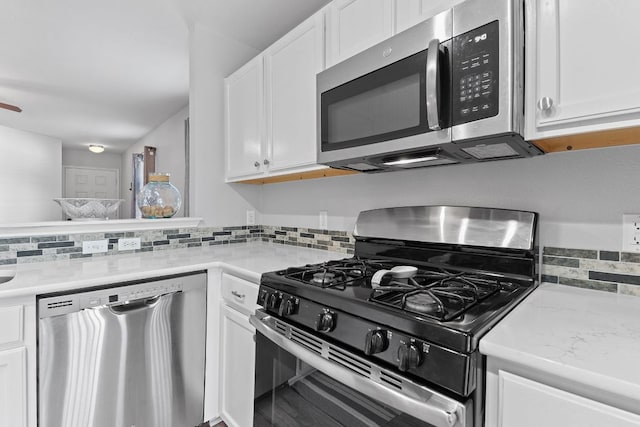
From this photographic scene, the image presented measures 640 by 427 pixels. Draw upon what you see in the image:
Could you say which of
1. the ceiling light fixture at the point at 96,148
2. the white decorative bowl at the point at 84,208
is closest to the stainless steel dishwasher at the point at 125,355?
the white decorative bowl at the point at 84,208

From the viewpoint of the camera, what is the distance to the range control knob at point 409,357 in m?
0.75

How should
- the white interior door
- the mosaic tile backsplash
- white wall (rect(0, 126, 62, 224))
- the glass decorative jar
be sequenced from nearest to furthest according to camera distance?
1. the mosaic tile backsplash
2. the glass decorative jar
3. white wall (rect(0, 126, 62, 224))
4. the white interior door

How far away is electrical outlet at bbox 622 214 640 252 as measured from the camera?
3.30 ft

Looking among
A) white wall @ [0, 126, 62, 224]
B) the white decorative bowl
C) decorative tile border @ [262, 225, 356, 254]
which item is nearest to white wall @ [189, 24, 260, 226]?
decorative tile border @ [262, 225, 356, 254]

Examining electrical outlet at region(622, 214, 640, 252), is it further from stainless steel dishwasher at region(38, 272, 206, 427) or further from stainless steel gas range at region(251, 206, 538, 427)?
stainless steel dishwasher at region(38, 272, 206, 427)

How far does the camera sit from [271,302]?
3.99ft

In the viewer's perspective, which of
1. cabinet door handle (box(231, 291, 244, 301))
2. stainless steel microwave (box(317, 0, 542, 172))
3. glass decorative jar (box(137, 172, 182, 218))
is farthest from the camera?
glass decorative jar (box(137, 172, 182, 218))

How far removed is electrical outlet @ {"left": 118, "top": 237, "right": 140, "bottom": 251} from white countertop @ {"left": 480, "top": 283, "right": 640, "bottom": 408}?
79.9 inches

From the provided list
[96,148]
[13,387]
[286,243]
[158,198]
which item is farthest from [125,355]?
[96,148]

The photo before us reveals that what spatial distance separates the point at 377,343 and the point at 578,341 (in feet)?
1.47

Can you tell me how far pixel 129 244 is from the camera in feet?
6.52

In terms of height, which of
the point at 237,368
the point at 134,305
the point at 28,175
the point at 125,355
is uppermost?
the point at 28,175

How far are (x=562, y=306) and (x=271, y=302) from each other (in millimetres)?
958

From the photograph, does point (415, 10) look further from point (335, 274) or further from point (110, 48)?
point (110, 48)
